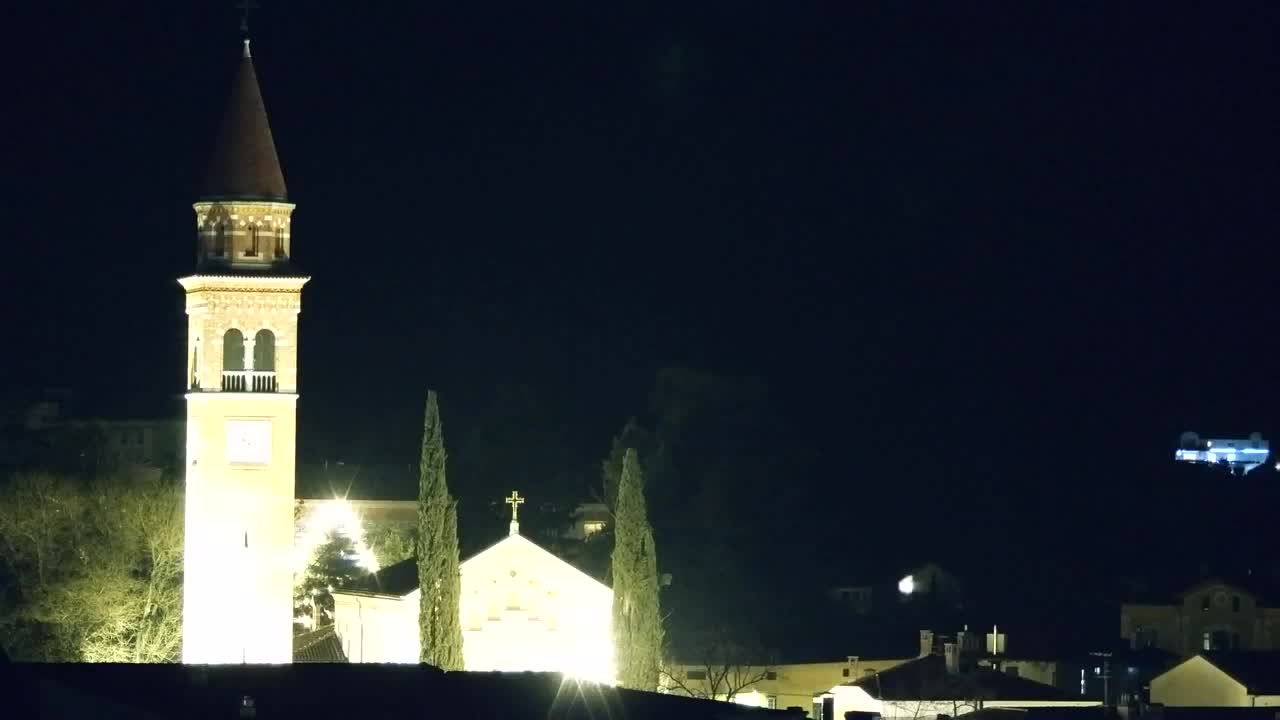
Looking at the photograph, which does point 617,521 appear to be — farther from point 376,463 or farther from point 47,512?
point 376,463

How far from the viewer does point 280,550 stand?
7412cm

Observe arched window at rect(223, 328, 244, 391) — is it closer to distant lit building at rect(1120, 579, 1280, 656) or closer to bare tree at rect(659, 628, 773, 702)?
bare tree at rect(659, 628, 773, 702)

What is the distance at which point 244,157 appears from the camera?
75.1 meters

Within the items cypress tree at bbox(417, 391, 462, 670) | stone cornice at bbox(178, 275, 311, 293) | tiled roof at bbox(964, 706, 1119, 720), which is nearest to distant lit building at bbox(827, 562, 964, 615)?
cypress tree at bbox(417, 391, 462, 670)

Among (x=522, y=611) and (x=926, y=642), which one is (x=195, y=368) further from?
(x=926, y=642)

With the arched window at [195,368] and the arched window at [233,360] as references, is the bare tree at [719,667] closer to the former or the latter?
the arched window at [233,360]

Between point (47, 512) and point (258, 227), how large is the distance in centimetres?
1337

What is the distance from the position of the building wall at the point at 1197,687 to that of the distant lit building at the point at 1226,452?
70.8m

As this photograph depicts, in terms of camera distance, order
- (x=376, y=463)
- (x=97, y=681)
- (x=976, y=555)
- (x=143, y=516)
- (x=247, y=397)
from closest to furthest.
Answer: (x=97, y=681)
(x=247, y=397)
(x=143, y=516)
(x=976, y=555)
(x=376, y=463)

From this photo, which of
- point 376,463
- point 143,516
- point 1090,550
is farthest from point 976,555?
point 143,516

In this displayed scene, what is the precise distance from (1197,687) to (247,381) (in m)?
24.8

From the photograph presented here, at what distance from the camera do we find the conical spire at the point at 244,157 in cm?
7481

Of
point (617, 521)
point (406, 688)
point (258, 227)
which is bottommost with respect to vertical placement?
point (406, 688)

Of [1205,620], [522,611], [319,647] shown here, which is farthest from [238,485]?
[1205,620]
